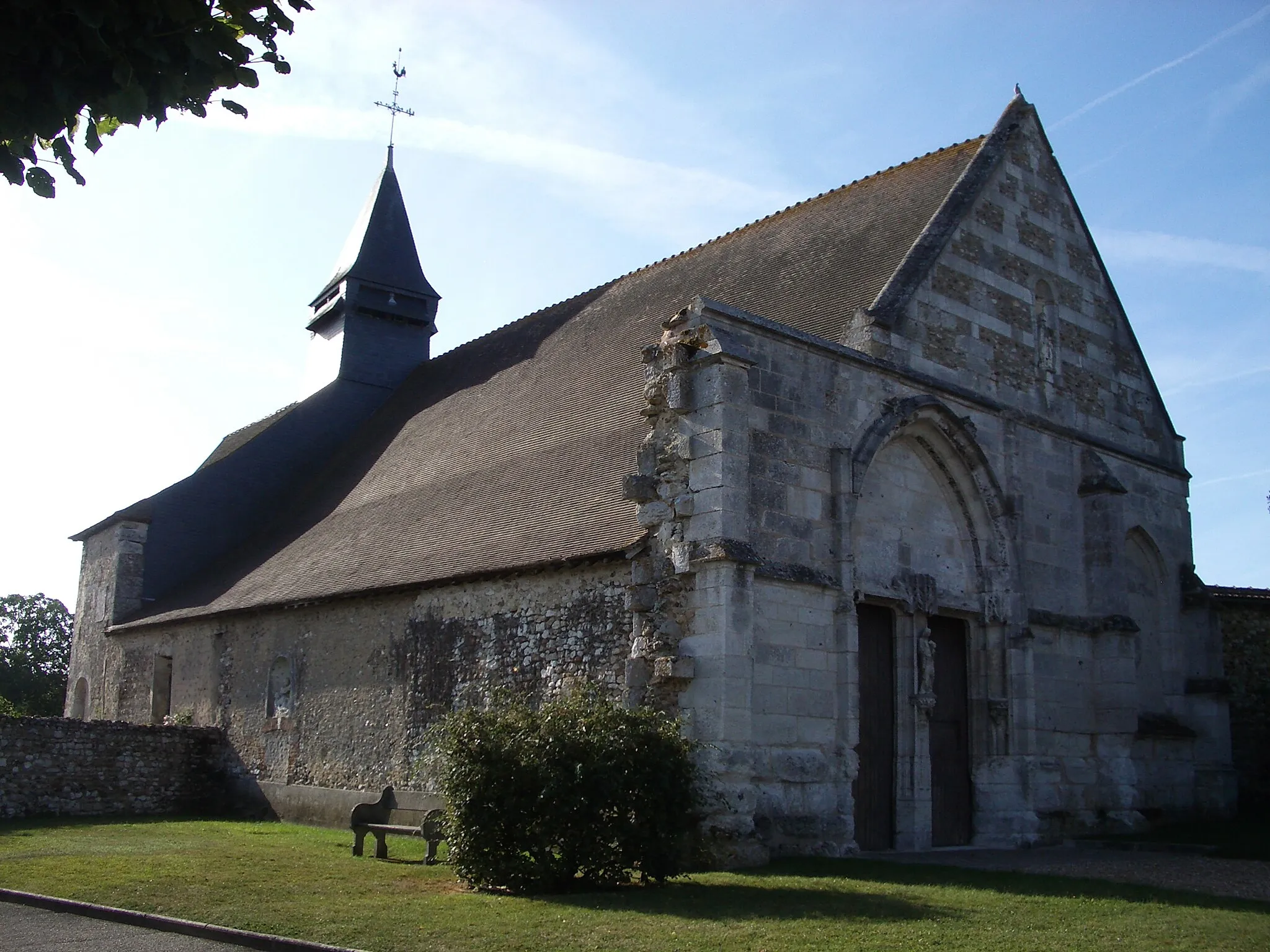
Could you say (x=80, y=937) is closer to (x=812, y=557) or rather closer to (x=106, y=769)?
(x=812, y=557)

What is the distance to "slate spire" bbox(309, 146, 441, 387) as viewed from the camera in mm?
24438

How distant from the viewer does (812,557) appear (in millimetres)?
11570

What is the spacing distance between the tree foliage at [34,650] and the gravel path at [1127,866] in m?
32.1

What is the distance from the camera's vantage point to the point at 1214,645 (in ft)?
53.5

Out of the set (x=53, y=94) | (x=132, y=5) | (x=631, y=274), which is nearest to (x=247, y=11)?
(x=132, y=5)

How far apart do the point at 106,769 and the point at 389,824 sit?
6.82 metres

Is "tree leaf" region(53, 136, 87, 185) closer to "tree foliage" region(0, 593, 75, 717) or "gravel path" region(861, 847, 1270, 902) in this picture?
"gravel path" region(861, 847, 1270, 902)

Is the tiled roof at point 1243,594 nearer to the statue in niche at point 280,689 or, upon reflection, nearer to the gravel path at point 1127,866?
the gravel path at point 1127,866

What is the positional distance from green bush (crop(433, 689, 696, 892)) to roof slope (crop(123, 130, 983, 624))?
100 inches

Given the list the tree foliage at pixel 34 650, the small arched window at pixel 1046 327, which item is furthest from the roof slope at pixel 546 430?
the tree foliage at pixel 34 650

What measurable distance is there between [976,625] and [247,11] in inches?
421

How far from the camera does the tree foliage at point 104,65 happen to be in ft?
14.9

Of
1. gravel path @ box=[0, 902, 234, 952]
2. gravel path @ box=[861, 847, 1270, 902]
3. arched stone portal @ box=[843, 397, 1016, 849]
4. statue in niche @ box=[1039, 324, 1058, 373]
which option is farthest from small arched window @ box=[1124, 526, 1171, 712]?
gravel path @ box=[0, 902, 234, 952]

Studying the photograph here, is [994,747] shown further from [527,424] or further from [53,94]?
[53,94]
